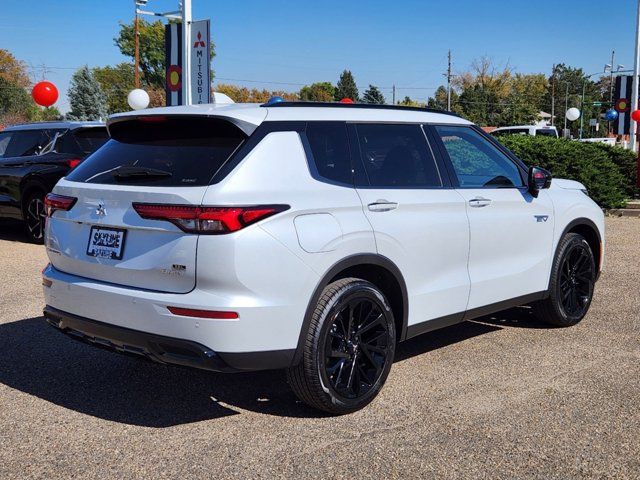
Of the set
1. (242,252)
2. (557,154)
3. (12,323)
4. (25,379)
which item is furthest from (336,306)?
(557,154)

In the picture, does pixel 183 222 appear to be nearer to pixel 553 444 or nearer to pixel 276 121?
pixel 276 121

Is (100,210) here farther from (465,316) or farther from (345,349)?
(465,316)

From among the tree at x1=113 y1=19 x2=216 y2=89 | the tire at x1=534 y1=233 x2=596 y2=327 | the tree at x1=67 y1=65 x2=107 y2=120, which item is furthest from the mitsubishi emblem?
the tree at x1=113 y1=19 x2=216 y2=89

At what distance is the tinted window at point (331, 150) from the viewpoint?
4023mm

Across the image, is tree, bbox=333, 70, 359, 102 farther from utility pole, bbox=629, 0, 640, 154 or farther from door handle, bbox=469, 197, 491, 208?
door handle, bbox=469, 197, 491, 208

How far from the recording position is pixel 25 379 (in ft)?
15.6

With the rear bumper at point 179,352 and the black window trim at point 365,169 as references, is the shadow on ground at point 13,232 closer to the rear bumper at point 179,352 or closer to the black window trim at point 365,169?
the rear bumper at point 179,352

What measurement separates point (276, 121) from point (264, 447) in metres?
1.74

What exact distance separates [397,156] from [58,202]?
2.10m

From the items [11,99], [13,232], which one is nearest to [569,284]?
[13,232]

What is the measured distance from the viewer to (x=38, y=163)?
10305mm

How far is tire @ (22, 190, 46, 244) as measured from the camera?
405 inches

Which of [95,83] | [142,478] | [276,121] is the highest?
[95,83]

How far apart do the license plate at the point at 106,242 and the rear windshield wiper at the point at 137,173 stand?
0.31 meters
